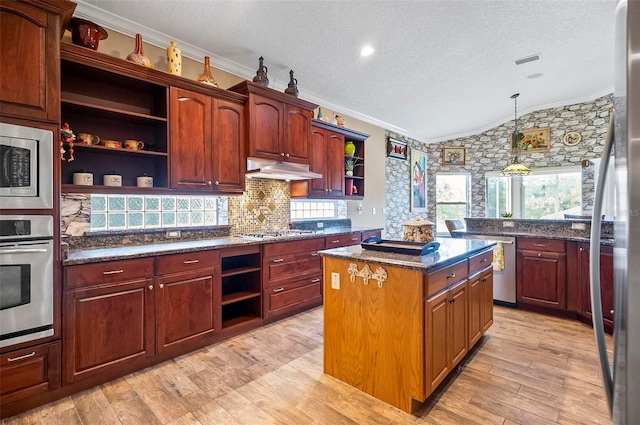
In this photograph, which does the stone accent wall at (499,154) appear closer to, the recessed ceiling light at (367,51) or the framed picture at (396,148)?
the framed picture at (396,148)

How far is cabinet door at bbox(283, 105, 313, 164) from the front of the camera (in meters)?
3.79

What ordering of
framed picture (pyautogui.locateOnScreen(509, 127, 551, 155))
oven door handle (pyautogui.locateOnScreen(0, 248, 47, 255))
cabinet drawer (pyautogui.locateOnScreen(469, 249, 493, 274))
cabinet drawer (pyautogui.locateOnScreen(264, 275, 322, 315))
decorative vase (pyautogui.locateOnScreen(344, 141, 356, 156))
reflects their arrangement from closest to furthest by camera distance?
1. oven door handle (pyautogui.locateOnScreen(0, 248, 47, 255))
2. cabinet drawer (pyautogui.locateOnScreen(469, 249, 493, 274))
3. cabinet drawer (pyautogui.locateOnScreen(264, 275, 322, 315))
4. decorative vase (pyautogui.locateOnScreen(344, 141, 356, 156))
5. framed picture (pyautogui.locateOnScreen(509, 127, 551, 155))

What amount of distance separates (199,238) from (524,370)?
3166mm

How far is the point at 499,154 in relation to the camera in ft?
23.6

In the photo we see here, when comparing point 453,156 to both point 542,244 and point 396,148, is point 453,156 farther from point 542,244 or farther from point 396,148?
point 542,244

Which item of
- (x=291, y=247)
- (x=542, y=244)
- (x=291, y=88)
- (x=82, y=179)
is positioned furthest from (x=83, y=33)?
(x=542, y=244)

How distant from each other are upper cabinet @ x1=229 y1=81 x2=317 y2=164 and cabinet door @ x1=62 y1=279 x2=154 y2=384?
178 centimetres

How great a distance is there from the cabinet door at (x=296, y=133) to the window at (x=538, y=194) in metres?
5.22

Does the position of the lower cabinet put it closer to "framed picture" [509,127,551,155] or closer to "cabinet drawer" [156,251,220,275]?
Answer: "cabinet drawer" [156,251,220,275]

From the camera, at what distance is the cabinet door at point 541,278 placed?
11.7 ft

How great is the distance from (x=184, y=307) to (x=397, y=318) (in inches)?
70.5

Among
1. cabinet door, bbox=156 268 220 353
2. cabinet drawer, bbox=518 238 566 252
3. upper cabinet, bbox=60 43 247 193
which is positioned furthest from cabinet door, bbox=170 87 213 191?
cabinet drawer, bbox=518 238 566 252

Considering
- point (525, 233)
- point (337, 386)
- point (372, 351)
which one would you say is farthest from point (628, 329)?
point (525, 233)

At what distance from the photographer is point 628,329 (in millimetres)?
824
